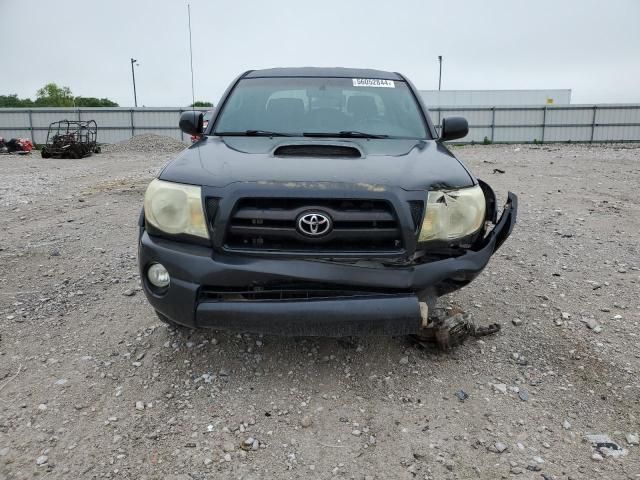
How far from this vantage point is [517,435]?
249cm

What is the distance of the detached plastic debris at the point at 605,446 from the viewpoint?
7.71 ft

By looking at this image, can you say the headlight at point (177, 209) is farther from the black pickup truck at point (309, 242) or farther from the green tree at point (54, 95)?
the green tree at point (54, 95)

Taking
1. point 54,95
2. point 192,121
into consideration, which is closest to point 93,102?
point 54,95

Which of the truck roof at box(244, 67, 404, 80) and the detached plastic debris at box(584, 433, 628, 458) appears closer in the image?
the detached plastic debris at box(584, 433, 628, 458)

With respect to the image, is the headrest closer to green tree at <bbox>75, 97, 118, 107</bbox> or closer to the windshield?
the windshield

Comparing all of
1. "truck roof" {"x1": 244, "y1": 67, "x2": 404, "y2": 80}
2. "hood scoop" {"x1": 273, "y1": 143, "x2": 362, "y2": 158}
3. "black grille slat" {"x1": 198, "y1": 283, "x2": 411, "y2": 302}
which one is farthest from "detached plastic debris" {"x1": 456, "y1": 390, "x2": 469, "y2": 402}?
"truck roof" {"x1": 244, "y1": 67, "x2": 404, "y2": 80}

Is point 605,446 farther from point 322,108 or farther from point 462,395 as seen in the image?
point 322,108

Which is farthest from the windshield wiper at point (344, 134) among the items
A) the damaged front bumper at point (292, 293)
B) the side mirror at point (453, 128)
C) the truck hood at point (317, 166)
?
the damaged front bumper at point (292, 293)

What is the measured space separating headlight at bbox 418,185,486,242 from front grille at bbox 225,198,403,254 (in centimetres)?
19

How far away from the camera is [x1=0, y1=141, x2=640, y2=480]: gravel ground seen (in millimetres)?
2334

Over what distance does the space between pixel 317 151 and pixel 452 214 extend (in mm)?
893

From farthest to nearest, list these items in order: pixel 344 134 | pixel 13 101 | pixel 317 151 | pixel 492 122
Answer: pixel 13 101
pixel 492 122
pixel 344 134
pixel 317 151

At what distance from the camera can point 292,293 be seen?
8.44 ft

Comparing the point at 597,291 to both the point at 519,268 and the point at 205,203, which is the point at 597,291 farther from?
the point at 205,203
